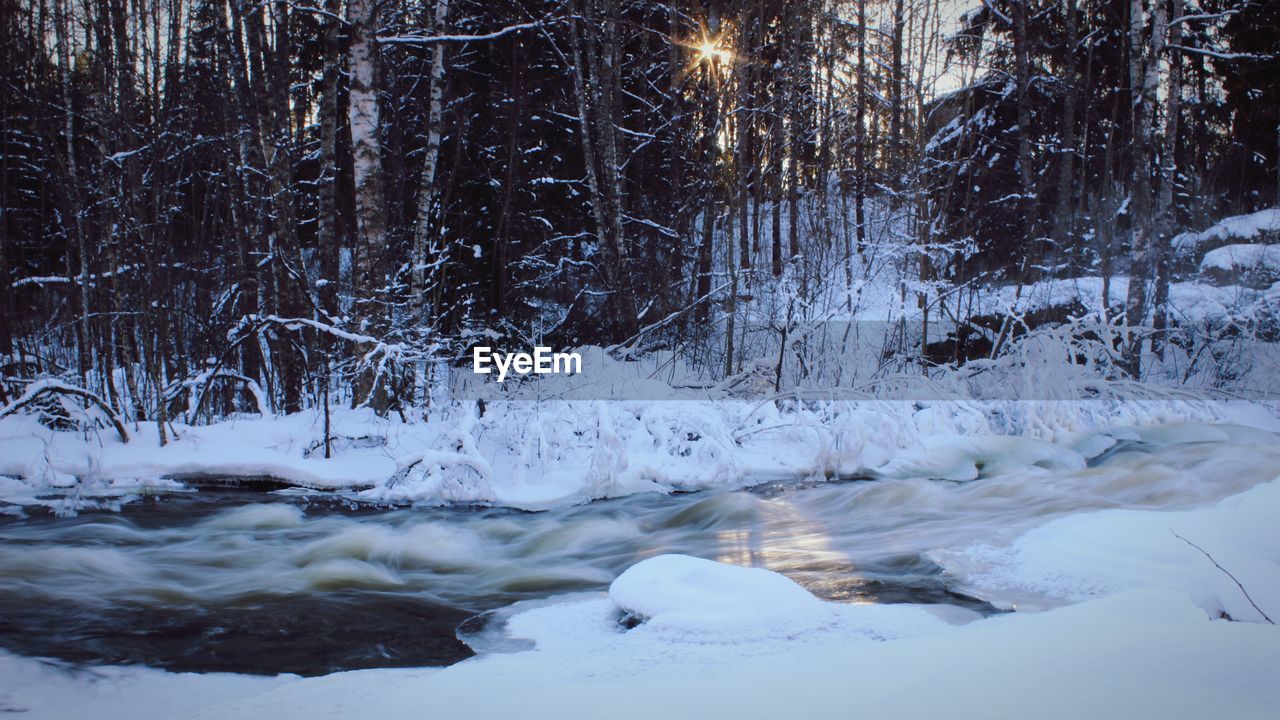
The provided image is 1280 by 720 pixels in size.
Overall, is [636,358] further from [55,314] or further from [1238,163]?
[1238,163]

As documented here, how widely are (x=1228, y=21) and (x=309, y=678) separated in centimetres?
2250

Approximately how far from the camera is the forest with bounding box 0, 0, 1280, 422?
948cm

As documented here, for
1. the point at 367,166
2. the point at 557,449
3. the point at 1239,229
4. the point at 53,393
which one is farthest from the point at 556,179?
the point at 1239,229

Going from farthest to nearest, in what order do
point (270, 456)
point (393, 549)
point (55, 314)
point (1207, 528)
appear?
point (55, 314)
point (270, 456)
point (393, 549)
point (1207, 528)

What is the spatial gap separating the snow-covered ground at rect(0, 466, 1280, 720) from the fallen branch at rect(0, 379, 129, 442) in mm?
3881

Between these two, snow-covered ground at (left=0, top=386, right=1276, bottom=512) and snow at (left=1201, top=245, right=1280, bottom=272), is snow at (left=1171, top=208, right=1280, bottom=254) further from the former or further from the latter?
snow-covered ground at (left=0, top=386, right=1276, bottom=512)

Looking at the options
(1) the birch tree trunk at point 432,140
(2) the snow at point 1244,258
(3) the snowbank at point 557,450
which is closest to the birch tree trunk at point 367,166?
(3) the snowbank at point 557,450

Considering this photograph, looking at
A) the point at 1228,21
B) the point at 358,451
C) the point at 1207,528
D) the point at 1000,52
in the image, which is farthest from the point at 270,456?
the point at 1228,21

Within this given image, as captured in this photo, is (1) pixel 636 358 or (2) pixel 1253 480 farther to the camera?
(1) pixel 636 358

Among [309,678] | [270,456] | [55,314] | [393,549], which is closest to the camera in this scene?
[309,678]

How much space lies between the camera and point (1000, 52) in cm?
1894

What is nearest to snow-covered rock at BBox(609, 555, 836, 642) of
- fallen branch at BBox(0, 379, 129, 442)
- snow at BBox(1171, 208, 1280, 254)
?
fallen branch at BBox(0, 379, 129, 442)

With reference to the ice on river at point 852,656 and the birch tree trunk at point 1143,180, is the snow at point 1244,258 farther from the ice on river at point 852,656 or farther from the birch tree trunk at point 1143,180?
the ice on river at point 852,656

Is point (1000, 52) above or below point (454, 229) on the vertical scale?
above
